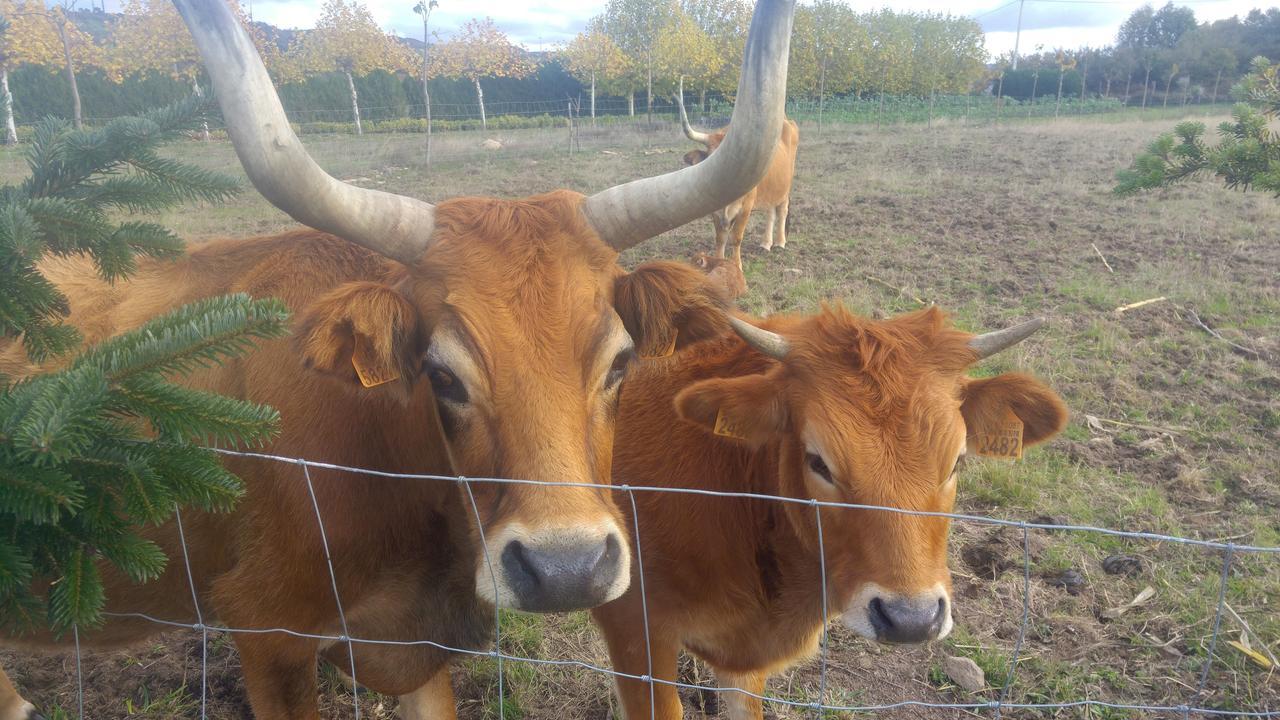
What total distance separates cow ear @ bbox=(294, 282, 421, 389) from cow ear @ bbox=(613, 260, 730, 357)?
A: 2.22ft

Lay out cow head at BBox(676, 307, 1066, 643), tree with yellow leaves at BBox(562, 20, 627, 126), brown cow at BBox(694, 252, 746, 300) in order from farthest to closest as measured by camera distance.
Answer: tree with yellow leaves at BBox(562, 20, 627, 126) < brown cow at BBox(694, 252, 746, 300) < cow head at BBox(676, 307, 1066, 643)

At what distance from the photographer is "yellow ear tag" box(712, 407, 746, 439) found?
105 inches

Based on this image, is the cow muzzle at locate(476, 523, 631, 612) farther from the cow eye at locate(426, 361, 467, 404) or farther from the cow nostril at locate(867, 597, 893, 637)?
the cow nostril at locate(867, 597, 893, 637)

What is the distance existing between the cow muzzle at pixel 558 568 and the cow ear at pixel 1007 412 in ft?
4.67

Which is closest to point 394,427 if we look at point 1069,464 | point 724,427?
point 724,427

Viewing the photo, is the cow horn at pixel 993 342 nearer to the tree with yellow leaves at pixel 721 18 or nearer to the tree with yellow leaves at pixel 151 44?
the tree with yellow leaves at pixel 151 44

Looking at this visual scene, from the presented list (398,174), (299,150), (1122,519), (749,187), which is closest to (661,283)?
(749,187)

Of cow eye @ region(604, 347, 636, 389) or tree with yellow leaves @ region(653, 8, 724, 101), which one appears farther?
tree with yellow leaves @ region(653, 8, 724, 101)

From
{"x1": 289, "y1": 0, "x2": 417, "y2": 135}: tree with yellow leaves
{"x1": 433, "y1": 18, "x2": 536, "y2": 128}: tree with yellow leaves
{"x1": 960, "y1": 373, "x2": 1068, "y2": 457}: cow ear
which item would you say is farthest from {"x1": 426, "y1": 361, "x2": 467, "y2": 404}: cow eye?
{"x1": 433, "y1": 18, "x2": 536, "y2": 128}: tree with yellow leaves

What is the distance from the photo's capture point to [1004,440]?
272 cm

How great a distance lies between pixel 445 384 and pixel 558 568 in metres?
0.67

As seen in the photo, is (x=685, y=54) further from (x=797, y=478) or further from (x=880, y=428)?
(x=880, y=428)

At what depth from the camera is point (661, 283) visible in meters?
2.51

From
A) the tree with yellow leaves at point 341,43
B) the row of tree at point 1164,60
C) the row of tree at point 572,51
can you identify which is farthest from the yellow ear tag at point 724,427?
the row of tree at point 1164,60
